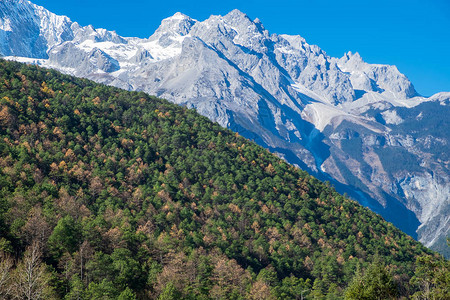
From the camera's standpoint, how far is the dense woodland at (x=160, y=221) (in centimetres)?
7462

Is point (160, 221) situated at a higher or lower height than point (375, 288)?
lower

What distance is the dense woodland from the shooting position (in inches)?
2938

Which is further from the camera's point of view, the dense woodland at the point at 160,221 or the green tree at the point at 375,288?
the dense woodland at the point at 160,221

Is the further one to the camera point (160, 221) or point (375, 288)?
point (160, 221)

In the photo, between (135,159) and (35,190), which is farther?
(135,159)

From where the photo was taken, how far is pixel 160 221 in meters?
127

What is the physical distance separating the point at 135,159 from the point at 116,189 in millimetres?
27865

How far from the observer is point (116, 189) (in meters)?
138

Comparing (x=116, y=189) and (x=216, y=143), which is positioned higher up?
(x=216, y=143)

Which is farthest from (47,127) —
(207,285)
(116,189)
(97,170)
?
(207,285)

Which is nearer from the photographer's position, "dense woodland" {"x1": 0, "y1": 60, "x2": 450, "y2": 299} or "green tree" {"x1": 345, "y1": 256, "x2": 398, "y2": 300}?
"green tree" {"x1": 345, "y1": 256, "x2": 398, "y2": 300}

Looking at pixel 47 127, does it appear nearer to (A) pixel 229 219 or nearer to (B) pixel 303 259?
(A) pixel 229 219

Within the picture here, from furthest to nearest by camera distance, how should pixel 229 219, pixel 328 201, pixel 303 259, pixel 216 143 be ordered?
pixel 216 143
pixel 328 201
pixel 229 219
pixel 303 259

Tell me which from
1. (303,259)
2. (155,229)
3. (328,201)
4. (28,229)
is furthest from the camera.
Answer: (328,201)
